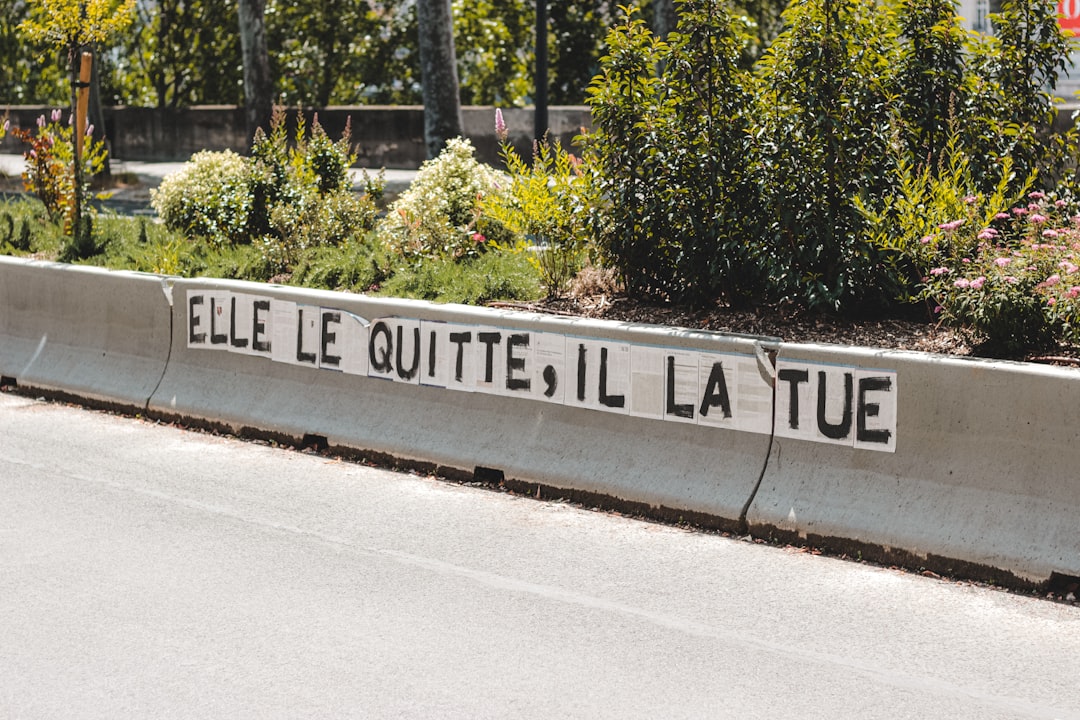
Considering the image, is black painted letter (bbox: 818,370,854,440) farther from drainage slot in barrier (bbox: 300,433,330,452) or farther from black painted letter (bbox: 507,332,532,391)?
drainage slot in barrier (bbox: 300,433,330,452)

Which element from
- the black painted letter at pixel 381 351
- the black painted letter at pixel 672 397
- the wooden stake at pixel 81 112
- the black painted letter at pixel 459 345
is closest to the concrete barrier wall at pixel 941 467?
the black painted letter at pixel 672 397

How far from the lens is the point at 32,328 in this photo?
38.7ft

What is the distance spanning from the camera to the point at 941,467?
6984 millimetres

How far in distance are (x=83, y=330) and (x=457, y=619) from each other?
6166 mm

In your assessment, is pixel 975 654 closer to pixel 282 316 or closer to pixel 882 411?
pixel 882 411

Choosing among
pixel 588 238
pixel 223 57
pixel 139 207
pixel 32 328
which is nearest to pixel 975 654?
pixel 588 238

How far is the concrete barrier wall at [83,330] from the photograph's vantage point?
35.4ft

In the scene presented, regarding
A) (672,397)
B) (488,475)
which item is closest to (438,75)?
(488,475)

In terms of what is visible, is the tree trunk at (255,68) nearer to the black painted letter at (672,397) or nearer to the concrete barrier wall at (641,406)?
the concrete barrier wall at (641,406)

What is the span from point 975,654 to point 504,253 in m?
6.14

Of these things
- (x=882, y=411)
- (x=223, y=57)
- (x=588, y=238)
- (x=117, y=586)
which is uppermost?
(x=223, y=57)

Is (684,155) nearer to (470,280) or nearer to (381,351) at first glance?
(470,280)

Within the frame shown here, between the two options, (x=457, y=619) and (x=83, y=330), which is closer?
(x=457, y=619)

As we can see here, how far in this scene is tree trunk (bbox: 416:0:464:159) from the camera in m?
20.2
